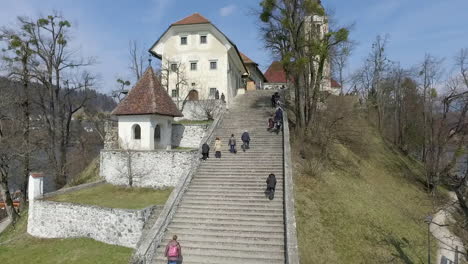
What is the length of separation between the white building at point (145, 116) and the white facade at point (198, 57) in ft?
28.8

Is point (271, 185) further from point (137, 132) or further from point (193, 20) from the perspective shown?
point (193, 20)

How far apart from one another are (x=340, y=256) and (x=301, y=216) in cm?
251

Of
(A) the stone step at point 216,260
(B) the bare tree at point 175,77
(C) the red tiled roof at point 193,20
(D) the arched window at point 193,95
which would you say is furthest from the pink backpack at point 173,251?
(C) the red tiled roof at point 193,20

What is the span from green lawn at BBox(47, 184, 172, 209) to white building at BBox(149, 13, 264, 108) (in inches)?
508

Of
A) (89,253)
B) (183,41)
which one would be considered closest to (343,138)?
(183,41)

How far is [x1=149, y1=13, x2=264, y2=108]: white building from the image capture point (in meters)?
30.6

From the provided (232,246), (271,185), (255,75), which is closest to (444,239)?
(271,185)

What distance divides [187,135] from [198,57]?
10.2 meters

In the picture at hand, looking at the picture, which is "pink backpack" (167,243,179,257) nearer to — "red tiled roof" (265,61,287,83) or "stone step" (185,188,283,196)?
"stone step" (185,188,283,196)

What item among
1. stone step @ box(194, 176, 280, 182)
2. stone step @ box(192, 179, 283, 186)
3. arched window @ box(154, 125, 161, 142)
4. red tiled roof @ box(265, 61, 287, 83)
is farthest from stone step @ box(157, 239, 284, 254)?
red tiled roof @ box(265, 61, 287, 83)

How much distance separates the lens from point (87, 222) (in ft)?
50.4

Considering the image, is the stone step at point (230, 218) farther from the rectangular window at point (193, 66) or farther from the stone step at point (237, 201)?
the rectangular window at point (193, 66)

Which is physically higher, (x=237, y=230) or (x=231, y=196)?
(x=231, y=196)

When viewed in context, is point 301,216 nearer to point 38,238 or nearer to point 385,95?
point 38,238
